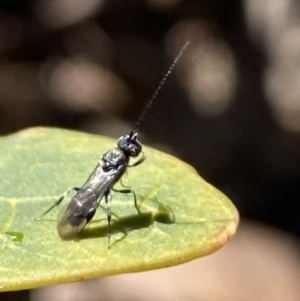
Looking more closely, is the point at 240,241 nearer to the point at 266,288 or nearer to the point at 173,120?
the point at 266,288

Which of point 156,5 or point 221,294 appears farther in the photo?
point 156,5

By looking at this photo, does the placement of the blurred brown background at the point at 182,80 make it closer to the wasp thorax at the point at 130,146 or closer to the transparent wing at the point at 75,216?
the wasp thorax at the point at 130,146

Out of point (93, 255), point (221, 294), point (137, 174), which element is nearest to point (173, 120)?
point (221, 294)

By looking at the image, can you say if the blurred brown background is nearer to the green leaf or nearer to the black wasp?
the black wasp

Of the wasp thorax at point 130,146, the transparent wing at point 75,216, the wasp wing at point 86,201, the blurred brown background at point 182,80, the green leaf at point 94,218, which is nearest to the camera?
the green leaf at point 94,218

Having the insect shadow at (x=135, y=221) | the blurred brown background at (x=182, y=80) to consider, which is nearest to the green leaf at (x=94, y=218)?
the insect shadow at (x=135, y=221)

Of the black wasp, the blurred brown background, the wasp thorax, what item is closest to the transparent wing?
the black wasp
